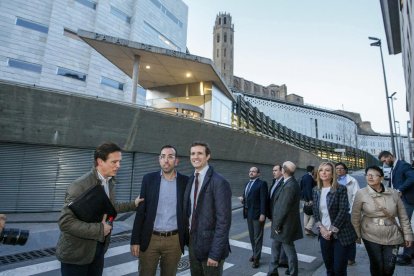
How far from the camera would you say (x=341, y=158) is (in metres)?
74.8

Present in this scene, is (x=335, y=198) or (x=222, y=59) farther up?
(x=222, y=59)

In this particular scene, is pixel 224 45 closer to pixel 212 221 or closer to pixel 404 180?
pixel 404 180

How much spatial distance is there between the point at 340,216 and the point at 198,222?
238 centimetres

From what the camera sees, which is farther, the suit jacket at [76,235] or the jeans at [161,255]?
the jeans at [161,255]

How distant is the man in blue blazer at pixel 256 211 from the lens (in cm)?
597

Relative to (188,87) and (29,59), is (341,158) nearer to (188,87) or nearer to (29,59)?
(188,87)

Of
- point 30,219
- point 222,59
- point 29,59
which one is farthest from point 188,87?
point 222,59

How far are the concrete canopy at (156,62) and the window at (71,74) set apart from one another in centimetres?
1251

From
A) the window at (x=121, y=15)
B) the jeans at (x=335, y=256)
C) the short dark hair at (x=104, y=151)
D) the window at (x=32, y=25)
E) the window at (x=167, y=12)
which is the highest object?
the window at (x=167, y=12)

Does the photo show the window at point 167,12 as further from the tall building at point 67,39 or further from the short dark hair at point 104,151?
the short dark hair at point 104,151

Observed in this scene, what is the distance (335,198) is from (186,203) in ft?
8.18

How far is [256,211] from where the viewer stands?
20.4 ft

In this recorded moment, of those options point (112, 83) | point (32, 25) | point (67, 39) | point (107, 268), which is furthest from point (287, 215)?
point (67, 39)

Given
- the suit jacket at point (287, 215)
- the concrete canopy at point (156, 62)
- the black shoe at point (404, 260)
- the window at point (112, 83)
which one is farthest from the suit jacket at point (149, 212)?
the window at point (112, 83)
